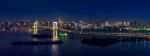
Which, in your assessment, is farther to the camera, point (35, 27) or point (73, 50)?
point (35, 27)

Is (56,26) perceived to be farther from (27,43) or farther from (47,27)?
(27,43)

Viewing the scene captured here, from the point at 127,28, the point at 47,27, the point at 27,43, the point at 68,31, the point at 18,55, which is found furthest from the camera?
the point at 127,28

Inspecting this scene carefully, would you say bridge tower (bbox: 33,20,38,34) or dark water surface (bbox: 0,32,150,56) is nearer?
dark water surface (bbox: 0,32,150,56)

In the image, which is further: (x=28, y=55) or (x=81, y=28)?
(x=81, y=28)

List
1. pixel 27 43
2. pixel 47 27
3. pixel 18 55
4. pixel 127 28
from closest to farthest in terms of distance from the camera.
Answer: pixel 18 55, pixel 27 43, pixel 47 27, pixel 127 28

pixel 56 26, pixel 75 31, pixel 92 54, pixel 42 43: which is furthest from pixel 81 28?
pixel 92 54

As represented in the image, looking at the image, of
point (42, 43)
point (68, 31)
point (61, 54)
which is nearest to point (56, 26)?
point (68, 31)

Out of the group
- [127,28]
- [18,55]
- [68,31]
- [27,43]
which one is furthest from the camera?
[127,28]

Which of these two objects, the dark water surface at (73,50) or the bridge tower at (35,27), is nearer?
the dark water surface at (73,50)

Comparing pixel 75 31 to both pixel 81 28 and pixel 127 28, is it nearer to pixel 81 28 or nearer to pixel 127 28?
pixel 81 28
